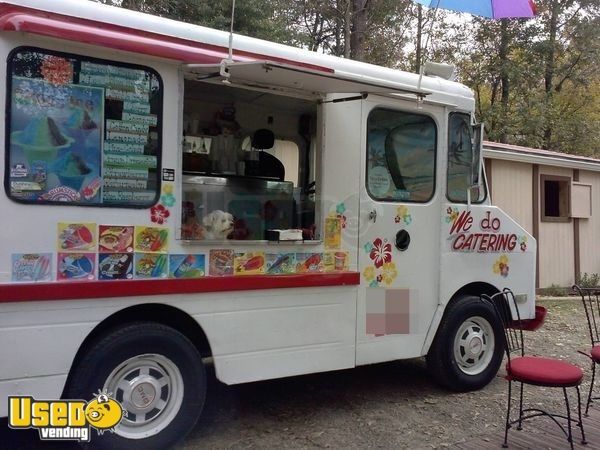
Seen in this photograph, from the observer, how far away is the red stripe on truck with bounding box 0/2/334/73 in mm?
3014

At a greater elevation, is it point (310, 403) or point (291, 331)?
point (291, 331)

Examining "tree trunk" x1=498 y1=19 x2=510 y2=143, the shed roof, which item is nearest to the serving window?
the shed roof

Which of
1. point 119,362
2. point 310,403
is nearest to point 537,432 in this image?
point 310,403

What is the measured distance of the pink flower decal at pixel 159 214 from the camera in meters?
3.49

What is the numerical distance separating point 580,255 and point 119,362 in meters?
11.5

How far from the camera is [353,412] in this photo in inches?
180

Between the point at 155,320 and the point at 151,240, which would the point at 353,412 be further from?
the point at 151,240

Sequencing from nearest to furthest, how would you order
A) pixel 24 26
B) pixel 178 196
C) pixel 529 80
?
pixel 24 26
pixel 178 196
pixel 529 80

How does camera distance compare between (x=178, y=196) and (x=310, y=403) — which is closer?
(x=178, y=196)

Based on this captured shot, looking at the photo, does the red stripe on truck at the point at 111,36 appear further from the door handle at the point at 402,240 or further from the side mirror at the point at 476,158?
the side mirror at the point at 476,158

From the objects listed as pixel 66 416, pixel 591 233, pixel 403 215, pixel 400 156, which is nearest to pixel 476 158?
pixel 400 156

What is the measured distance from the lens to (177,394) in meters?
3.61

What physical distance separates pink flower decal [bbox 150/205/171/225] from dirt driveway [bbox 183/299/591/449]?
1537 mm

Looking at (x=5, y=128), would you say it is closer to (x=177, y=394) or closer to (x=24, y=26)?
(x=24, y=26)
